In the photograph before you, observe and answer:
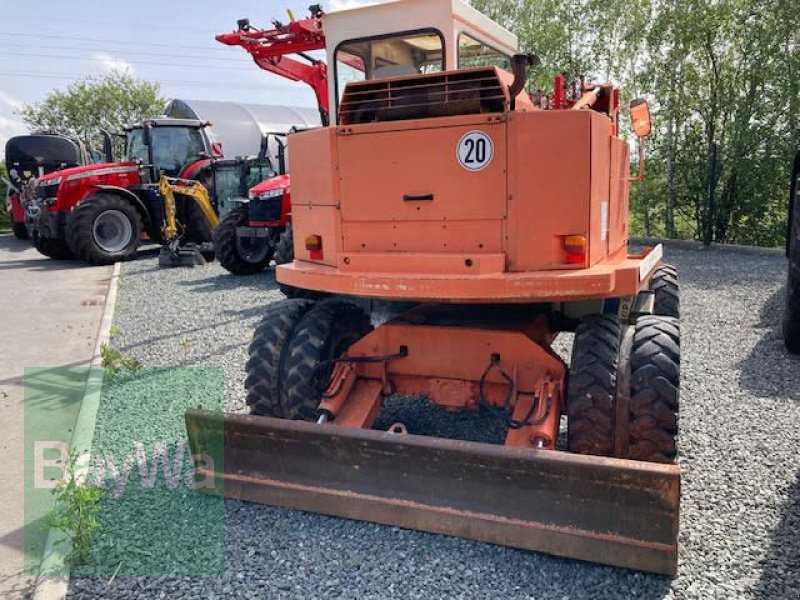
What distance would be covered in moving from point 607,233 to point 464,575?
A: 6.74 feet

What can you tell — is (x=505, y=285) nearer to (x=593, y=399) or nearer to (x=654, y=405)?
(x=593, y=399)

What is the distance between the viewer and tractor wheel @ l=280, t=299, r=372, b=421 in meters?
4.01

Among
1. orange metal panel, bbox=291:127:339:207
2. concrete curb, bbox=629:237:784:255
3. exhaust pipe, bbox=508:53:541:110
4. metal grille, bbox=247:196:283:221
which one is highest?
exhaust pipe, bbox=508:53:541:110

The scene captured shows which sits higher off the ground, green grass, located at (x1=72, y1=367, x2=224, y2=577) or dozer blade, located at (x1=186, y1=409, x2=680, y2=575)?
dozer blade, located at (x1=186, y1=409, x2=680, y2=575)

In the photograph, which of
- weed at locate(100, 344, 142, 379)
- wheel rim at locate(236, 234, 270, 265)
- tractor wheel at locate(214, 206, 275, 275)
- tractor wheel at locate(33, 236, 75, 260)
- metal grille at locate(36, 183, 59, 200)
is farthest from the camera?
tractor wheel at locate(33, 236, 75, 260)

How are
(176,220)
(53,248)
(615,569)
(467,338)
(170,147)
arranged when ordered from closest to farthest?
(615,569), (467,338), (176,220), (170,147), (53,248)

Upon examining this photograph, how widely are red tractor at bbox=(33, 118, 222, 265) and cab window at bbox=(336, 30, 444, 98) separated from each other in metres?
10.1

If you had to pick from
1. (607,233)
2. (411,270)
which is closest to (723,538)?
(607,233)

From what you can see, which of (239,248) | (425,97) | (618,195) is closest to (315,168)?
(425,97)

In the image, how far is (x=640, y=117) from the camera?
160 inches

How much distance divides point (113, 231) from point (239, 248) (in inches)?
163

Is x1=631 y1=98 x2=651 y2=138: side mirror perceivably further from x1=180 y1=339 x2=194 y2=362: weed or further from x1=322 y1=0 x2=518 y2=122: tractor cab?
x1=180 y1=339 x2=194 y2=362: weed

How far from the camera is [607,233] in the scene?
3826mm

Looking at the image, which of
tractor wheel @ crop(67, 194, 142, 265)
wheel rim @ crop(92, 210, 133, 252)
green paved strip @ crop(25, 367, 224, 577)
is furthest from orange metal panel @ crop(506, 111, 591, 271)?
wheel rim @ crop(92, 210, 133, 252)
